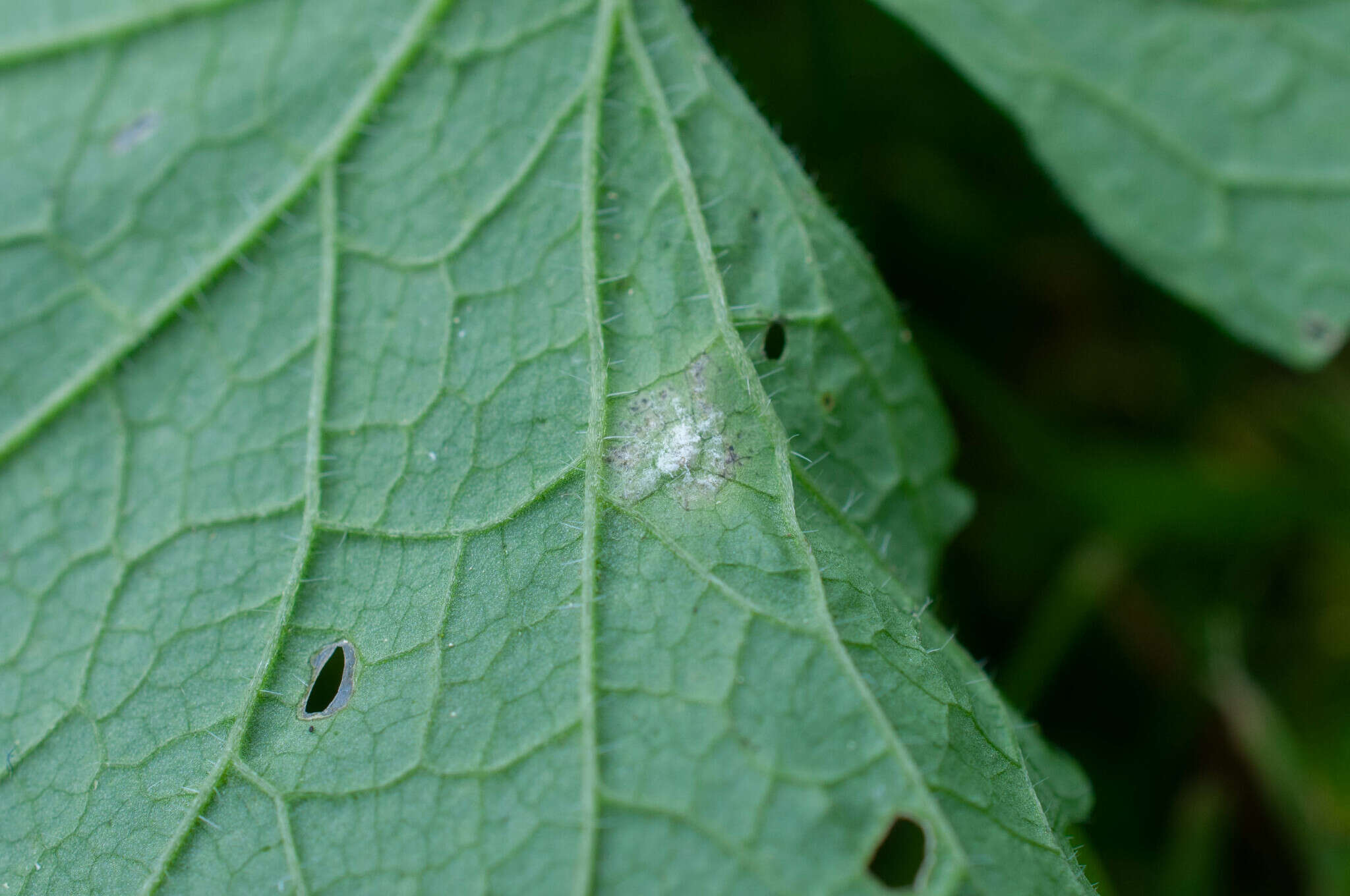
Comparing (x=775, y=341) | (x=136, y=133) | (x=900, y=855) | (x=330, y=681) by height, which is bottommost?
(x=900, y=855)

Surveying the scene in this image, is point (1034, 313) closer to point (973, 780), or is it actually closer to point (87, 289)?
point (973, 780)

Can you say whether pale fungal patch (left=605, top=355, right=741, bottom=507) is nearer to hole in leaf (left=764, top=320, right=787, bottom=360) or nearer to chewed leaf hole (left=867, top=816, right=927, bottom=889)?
hole in leaf (left=764, top=320, right=787, bottom=360)

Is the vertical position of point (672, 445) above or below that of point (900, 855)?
above

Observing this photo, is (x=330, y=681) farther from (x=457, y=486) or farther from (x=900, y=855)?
(x=900, y=855)

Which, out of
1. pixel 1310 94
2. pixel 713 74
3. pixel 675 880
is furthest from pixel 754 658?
pixel 1310 94

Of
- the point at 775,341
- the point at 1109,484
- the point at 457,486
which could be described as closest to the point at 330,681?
the point at 457,486

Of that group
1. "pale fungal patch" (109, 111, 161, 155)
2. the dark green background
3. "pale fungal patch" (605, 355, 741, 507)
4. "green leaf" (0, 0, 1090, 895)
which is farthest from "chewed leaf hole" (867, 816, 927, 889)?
"pale fungal patch" (109, 111, 161, 155)

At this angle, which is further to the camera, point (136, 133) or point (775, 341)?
point (136, 133)
